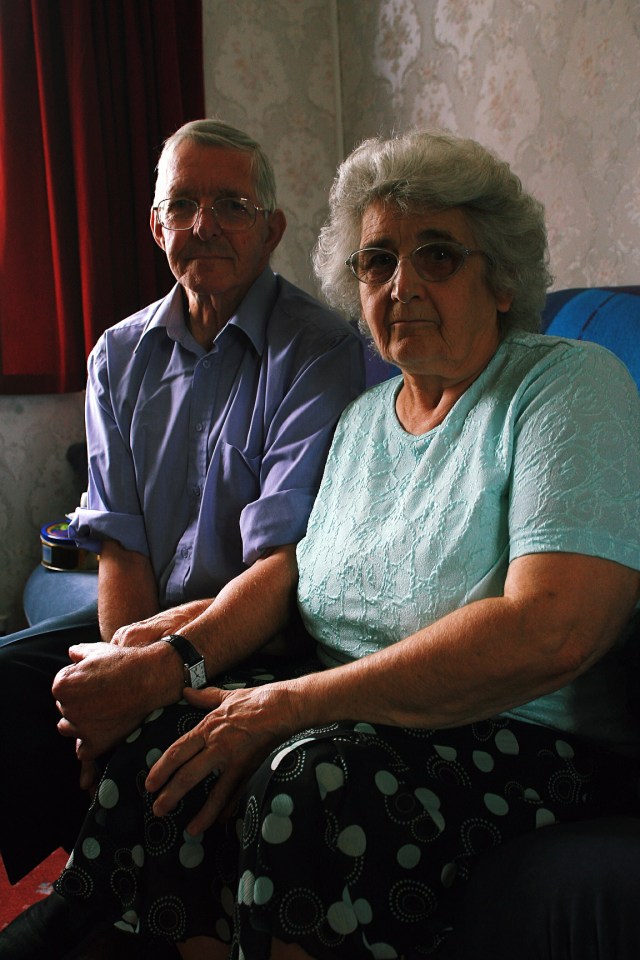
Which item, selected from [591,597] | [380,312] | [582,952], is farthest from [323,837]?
[380,312]

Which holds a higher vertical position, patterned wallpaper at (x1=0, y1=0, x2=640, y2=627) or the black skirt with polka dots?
patterned wallpaper at (x1=0, y1=0, x2=640, y2=627)

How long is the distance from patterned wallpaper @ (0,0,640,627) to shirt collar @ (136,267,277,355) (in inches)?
32.1

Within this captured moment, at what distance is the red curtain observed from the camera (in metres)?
2.55

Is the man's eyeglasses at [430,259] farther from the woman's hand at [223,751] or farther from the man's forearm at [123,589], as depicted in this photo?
the man's forearm at [123,589]

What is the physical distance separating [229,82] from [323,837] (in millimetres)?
2652

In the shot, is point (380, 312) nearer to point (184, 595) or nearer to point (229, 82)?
point (184, 595)

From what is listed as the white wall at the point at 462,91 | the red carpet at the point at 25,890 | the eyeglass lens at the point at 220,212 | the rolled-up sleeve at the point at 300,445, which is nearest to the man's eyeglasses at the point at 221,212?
the eyeglass lens at the point at 220,212

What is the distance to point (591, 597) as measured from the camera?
1001mm

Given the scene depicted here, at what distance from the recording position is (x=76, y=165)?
8.52 ft

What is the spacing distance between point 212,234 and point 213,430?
0.36 metres

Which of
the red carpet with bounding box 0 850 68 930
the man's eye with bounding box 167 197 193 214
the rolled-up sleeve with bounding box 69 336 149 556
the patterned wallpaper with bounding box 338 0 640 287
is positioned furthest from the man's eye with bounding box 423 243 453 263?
the red carpet with bounding box 0 850 68 930

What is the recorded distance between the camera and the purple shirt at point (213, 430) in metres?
1.50

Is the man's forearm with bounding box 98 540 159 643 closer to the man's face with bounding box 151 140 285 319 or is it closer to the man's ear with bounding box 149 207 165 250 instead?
the man's face with bounding box 151 140 285 319

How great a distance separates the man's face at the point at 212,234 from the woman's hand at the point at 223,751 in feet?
2.73
